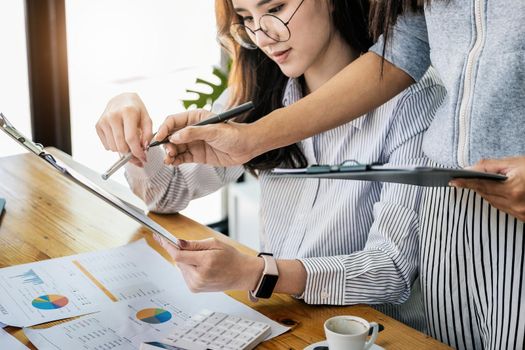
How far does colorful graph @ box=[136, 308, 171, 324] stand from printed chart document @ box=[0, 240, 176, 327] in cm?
7

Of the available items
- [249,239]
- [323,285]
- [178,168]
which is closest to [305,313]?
[323,285]

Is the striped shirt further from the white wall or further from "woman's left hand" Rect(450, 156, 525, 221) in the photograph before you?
the white wall

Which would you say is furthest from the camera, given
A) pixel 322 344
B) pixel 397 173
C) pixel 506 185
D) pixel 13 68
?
pixel 13 68

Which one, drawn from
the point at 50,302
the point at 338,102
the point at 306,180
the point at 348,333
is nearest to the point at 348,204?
the point at 306,180

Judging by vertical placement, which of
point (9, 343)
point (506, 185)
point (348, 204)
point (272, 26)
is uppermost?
point (272, 26)

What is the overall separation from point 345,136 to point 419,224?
1.03ft

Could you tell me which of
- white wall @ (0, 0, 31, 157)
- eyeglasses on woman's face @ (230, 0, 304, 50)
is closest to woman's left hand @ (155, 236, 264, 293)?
eyeglasses on woman's face @ (230, 0, 304, 50)

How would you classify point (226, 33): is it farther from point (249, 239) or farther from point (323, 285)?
point (249, 239)

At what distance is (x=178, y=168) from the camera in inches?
69.7

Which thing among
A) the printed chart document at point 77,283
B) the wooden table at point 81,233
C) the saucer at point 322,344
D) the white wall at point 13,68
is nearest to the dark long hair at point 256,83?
the wooden table at point 81,233

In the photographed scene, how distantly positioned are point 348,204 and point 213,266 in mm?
395

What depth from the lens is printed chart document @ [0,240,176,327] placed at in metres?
1.22

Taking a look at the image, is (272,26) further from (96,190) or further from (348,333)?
(348,333)

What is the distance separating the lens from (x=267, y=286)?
1.24 m
